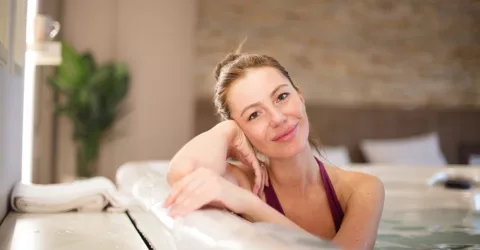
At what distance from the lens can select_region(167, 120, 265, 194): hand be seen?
3.27ft

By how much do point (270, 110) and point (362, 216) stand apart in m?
0.33

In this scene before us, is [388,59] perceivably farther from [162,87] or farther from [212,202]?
[212,202]

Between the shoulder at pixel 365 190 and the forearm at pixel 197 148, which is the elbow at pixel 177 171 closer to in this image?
the forearm at pixel 197 148

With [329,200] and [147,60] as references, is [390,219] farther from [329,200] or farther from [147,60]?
[147,60]

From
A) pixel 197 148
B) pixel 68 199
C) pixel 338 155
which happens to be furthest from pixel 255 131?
pixel 338 155

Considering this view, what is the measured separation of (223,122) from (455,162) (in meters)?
3.70

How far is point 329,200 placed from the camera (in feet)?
3.88

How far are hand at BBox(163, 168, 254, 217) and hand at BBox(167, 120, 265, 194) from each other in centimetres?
5

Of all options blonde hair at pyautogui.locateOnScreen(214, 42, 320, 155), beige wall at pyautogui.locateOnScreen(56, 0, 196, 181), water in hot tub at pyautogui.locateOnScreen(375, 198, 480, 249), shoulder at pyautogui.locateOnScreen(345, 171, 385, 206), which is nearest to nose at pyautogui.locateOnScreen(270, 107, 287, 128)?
blonde hair at pyautogui.locateOnScreen(214, 42, 320, 155)

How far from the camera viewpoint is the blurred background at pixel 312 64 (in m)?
4.00

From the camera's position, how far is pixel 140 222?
136cm

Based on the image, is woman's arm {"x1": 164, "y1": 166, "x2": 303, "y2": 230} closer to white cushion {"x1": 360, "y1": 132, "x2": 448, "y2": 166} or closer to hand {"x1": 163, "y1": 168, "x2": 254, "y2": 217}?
hand {"x1": 163, "y1": 168, "x2": 254, "y2": 217}

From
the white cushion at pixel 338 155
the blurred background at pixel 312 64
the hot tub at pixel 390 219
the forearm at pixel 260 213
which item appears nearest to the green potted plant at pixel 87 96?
the blurred background at pixel 312 64

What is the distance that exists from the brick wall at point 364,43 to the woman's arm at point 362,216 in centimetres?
288
